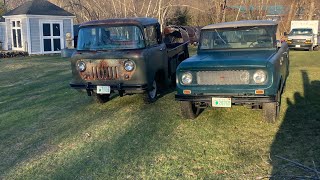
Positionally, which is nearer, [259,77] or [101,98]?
[259,77]

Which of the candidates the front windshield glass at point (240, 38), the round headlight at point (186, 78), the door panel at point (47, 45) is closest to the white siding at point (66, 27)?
the door panel at point (47, 45)

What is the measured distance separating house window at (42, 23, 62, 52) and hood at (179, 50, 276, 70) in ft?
60.5

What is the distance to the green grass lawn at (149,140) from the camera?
183 inches

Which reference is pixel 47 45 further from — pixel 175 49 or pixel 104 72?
pixel 104 72

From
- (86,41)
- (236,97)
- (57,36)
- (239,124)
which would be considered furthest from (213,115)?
(57,36)

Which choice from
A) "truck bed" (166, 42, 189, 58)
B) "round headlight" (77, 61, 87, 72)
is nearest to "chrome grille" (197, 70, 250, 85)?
"round headlight" (77, 61, 87, 72)

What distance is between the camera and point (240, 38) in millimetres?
7148

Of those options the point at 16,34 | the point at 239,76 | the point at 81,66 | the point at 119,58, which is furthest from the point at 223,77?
the point at 16,34

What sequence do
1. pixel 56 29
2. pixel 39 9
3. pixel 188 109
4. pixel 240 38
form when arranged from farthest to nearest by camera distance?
pixel 56 29 → pixel 39 9 → pixel 240 38 → pixel 188 109

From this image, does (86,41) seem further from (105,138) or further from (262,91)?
(262,91)

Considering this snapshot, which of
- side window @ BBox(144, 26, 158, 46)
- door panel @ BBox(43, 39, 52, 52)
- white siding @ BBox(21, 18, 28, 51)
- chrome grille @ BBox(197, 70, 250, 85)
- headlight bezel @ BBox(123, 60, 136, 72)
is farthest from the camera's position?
door panel @ BBox(43, 39, 52, 52)

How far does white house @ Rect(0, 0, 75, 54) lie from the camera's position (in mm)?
22587

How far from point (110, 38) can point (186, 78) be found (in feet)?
8.46

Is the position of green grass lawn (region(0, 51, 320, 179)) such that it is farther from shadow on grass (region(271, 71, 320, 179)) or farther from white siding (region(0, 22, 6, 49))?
white siding (region(0, 22, 6, 49))
